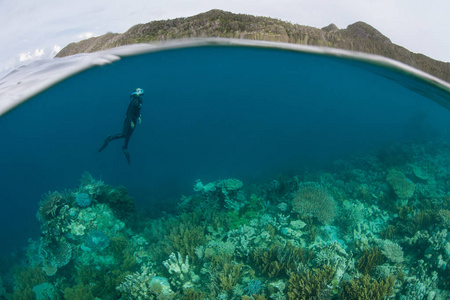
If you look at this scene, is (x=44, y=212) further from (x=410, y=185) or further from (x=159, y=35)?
(x=410, y=185)

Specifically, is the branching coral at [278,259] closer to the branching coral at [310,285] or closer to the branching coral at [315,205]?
the branching coral at [310,285]

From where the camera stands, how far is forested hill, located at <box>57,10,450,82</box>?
30.5 ft

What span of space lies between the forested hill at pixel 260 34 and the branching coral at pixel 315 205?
250 inches

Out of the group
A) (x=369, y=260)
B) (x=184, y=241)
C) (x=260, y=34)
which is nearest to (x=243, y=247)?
(x=184, y=241)

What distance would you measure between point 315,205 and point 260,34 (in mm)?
7169

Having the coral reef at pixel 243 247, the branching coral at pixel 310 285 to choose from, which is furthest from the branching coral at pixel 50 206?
the branching coral at pixel 310 285

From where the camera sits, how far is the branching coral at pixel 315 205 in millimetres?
7723

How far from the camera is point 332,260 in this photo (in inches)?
216

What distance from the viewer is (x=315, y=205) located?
7.83 meters

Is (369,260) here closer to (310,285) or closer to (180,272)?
(310,285)

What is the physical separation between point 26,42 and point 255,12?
29.5 feet

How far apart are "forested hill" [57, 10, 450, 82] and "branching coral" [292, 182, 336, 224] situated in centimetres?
634

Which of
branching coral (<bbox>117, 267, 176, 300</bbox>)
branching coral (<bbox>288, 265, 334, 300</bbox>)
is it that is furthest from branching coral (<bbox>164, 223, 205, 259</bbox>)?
branching coral (<bbox>288, 265, 334, 300</bbox>)

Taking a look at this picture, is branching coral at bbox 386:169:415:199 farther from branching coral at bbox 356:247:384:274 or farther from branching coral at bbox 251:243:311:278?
branching coral at bbox 251:243:311:278
